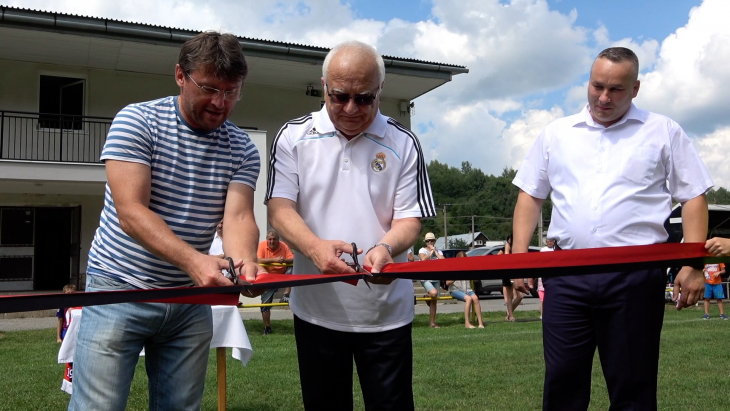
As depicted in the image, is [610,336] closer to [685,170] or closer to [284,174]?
[685,170]

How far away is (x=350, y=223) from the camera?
119 inches

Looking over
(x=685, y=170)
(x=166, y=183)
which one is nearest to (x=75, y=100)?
(x=166, y=183)

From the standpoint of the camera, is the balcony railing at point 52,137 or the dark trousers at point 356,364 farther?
the balcony railing at point 52,137

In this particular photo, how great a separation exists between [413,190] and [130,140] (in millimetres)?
1197

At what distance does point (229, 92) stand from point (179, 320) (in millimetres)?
952

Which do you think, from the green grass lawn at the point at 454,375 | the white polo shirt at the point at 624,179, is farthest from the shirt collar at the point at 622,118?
the green grass lawn at the point at 454,375

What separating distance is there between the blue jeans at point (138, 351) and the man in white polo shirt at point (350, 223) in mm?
467

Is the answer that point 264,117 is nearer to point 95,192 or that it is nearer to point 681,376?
point 95,192

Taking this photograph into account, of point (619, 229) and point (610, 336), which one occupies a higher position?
point (619, 229)

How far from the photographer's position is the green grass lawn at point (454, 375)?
20.9 feet

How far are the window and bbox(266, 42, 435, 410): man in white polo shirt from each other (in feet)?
59.6

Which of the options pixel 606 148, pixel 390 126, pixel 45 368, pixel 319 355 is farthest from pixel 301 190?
pixel 45 368

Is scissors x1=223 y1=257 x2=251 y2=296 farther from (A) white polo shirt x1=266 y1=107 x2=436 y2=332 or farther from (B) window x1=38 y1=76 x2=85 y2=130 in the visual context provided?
(B) window x1=38 y1=76 x2=85 y2=130

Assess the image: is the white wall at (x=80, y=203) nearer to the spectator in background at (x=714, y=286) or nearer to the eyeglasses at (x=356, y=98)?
the spectator in background at (x=714, y=286)
